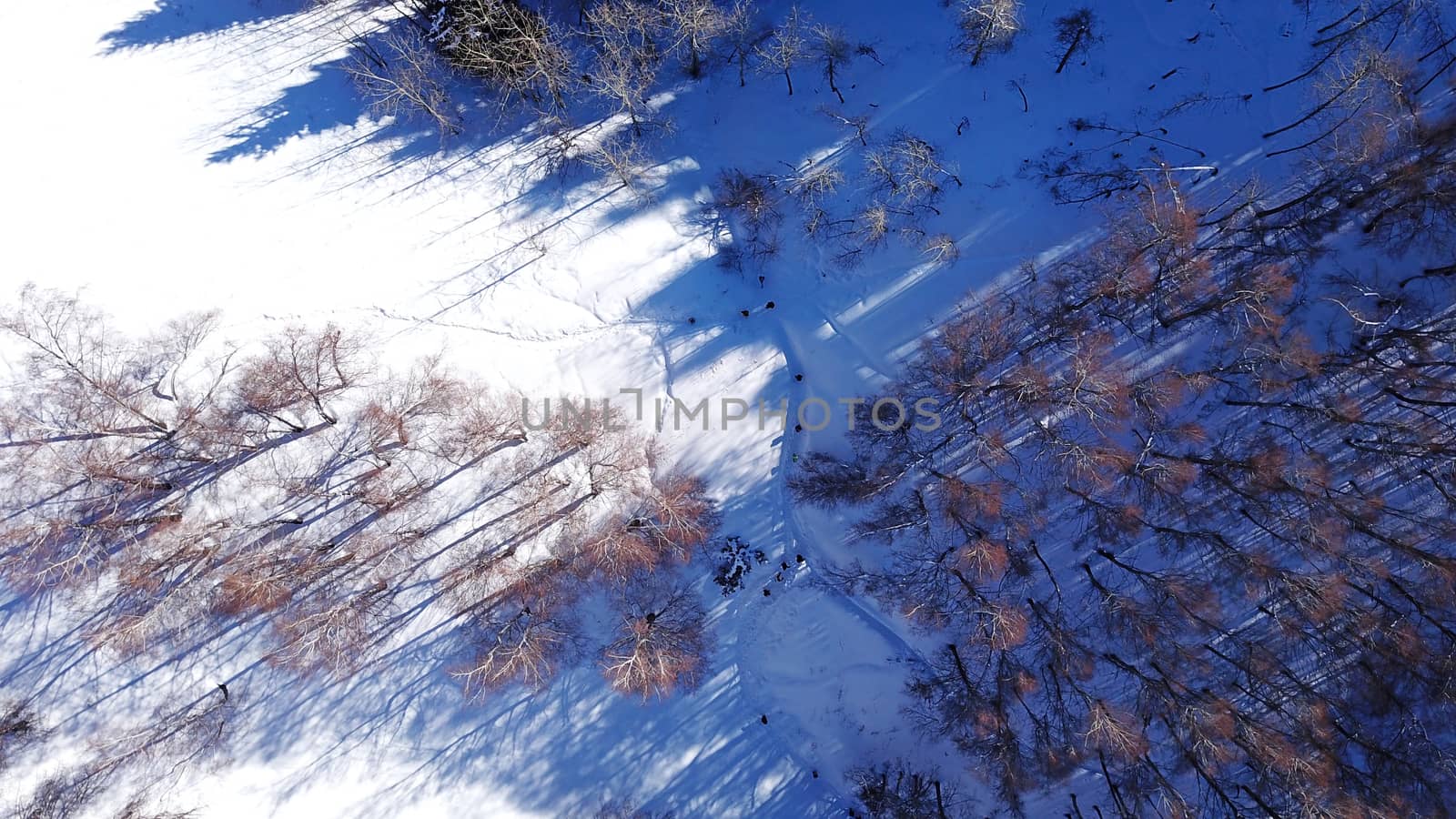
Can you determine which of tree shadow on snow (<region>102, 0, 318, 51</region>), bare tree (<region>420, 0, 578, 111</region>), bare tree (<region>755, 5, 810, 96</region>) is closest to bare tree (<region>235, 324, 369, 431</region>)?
bare tree (<region>420, 0, 578, 111</region>)

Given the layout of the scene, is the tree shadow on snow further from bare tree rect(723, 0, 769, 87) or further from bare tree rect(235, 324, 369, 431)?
bare tree rect(723, 0, 769, 87)

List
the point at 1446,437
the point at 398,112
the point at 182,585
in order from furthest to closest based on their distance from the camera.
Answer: the point at 398,112
the point at 182,585
the point at 1446,437

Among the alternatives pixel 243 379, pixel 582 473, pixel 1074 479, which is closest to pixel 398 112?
pixel 243 379

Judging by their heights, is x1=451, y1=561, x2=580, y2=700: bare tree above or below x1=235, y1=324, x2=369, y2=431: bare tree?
below

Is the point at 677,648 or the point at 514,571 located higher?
the point at 514,571

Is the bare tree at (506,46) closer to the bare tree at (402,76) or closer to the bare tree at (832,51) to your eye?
the bare tree at (402,76)

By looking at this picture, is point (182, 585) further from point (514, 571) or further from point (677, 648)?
point (677, 648)

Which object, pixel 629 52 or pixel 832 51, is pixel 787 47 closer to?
pixel 832 51

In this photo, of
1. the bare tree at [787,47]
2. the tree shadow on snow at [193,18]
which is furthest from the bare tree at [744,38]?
the tree shadow on snow at [193,18]
